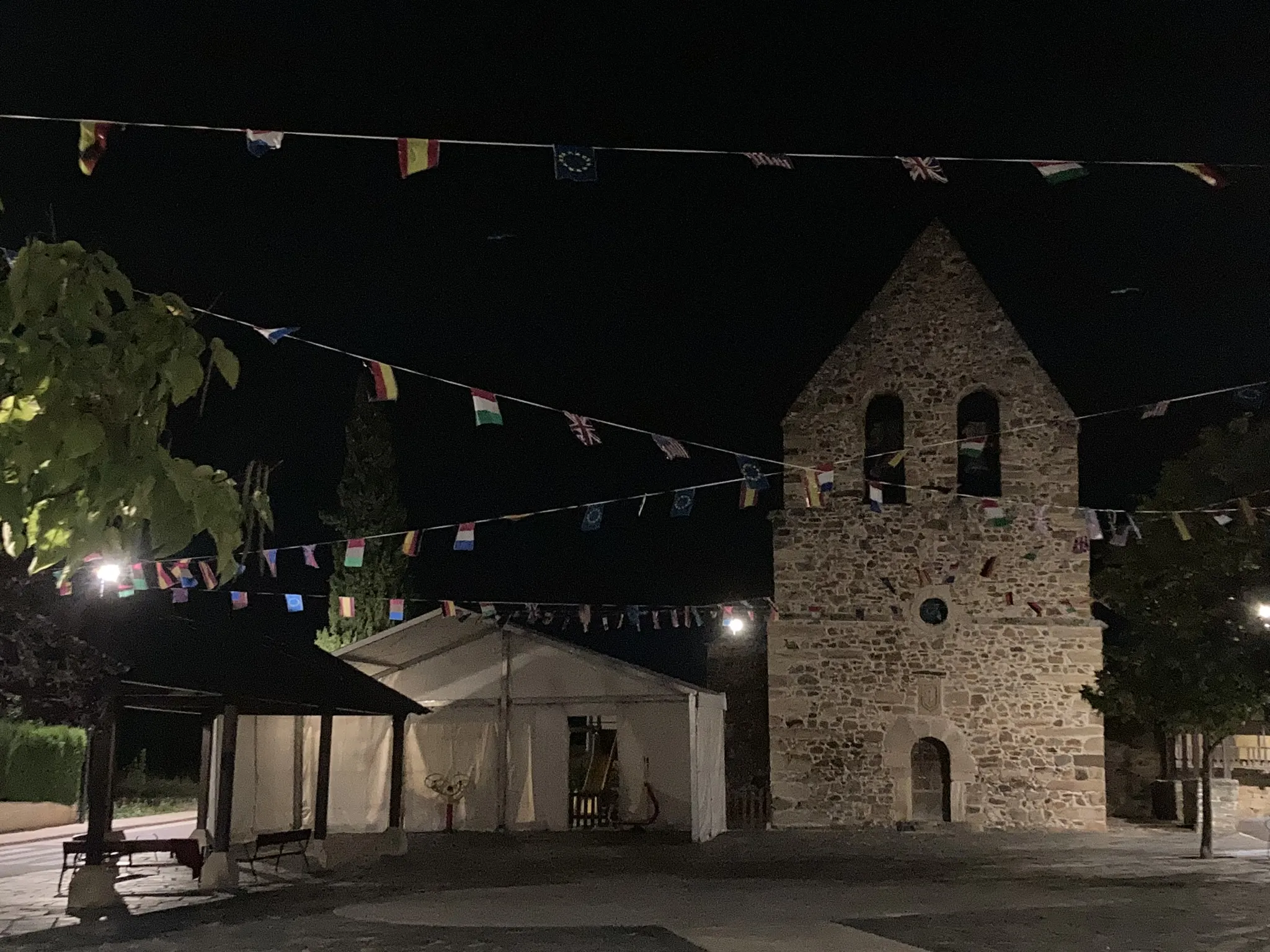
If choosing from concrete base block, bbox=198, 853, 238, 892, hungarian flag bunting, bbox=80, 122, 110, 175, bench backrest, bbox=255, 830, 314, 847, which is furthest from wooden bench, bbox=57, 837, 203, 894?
hungarian flag bunting, bbox=80, 122, 110, 175

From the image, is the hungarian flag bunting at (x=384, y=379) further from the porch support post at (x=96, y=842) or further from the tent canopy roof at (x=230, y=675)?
the porch support post at (x=96, y=842)

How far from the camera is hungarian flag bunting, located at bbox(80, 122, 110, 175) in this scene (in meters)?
6.02

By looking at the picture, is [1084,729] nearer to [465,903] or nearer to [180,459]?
[465,903]

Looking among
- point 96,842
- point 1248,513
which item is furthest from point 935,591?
point 96,842

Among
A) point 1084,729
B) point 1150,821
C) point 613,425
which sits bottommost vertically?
point 1150,821

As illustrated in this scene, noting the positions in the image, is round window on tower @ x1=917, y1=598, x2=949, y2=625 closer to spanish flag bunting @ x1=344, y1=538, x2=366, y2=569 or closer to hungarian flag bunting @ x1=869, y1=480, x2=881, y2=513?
hungarian flag bunting @ x1=869, y1=480, x2=881, y2=513

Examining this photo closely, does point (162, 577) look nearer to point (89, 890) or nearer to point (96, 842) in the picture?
point (96, 842)

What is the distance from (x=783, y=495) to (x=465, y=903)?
395 inches

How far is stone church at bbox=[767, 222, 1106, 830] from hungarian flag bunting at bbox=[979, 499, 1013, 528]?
5 centimetres

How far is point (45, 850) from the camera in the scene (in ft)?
55.2

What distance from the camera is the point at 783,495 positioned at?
19484 millimetres

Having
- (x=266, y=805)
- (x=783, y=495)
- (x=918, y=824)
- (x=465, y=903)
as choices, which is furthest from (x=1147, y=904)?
(x=266, y=805)

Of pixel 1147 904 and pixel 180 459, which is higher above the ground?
pixel 180 459

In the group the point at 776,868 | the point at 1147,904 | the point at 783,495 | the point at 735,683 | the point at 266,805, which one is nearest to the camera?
the point at 1147,904
